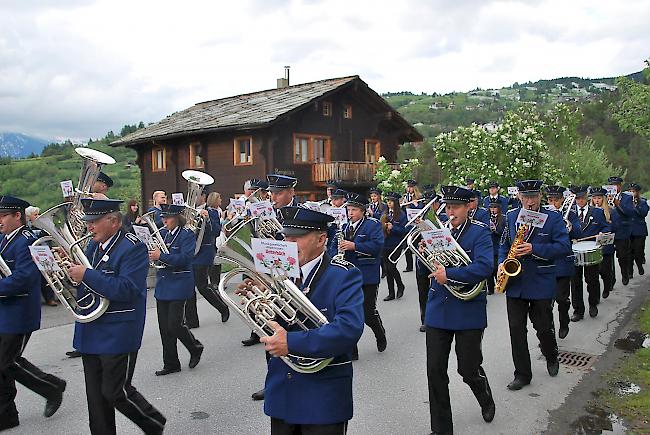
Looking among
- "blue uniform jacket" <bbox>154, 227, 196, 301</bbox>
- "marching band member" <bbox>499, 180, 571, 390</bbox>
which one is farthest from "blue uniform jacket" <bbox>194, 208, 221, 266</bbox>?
"marching band member" <bbox>499, 180, 571, 390</bbox>

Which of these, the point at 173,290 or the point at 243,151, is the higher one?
the point at 243,151

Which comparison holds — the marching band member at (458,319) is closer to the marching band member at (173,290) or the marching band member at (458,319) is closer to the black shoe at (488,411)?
the black shoe at (488,411)

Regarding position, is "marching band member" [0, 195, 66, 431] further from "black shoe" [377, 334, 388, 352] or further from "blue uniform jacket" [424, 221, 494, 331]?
"black shoe" [377, 334, 388, 352]

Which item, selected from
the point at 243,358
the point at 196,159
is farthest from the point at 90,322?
the point at 196,159

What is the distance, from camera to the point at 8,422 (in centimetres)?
539

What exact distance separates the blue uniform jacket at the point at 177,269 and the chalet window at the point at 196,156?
840 inches

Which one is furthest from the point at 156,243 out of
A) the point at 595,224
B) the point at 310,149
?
the point at 310,149

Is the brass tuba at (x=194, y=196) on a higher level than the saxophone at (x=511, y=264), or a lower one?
higher

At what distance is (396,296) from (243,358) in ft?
15.8

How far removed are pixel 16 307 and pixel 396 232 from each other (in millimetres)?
7704

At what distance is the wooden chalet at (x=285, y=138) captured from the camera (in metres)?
25.2

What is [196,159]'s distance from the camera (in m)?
28.2

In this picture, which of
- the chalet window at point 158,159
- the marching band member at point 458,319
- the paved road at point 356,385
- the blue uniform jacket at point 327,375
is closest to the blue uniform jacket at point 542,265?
the paved road at point 356,385

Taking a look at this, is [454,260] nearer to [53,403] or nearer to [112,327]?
[112,327]
